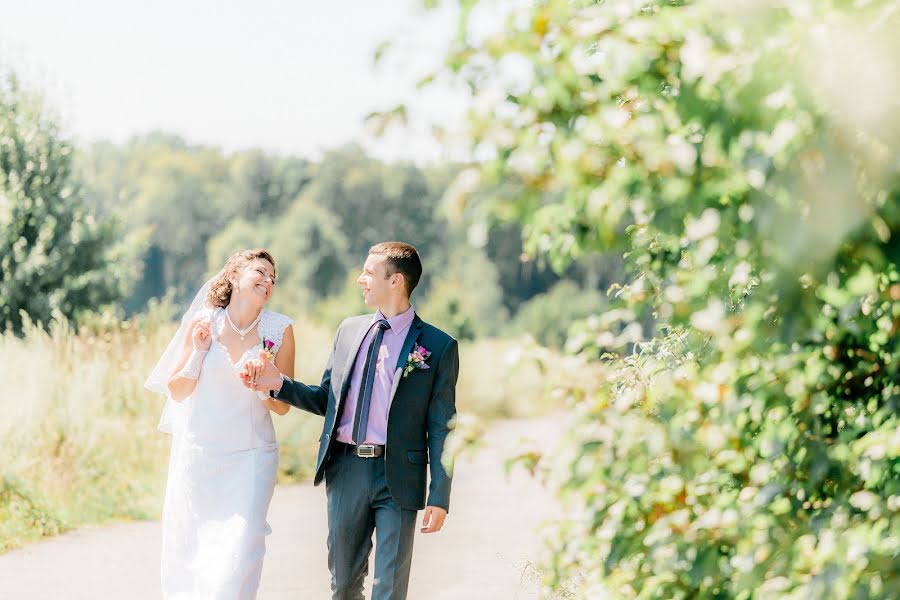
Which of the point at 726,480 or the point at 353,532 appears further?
the point at 353,532

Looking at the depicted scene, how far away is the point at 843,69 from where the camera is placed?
6.72 ft

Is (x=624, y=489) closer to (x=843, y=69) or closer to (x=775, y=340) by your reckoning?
(x=775, y=340)

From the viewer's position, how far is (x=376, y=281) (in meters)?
5.63

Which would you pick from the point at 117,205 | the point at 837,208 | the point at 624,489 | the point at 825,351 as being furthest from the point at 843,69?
the point at 117,205

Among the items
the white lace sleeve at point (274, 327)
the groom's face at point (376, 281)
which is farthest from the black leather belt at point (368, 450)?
the white lace sleeve at point (274, 327)

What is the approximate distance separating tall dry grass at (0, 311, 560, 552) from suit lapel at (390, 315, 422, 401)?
2.00 meters

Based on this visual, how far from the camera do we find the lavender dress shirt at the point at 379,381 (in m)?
5.50

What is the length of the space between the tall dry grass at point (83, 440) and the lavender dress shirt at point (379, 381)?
Answer: 6.67 ft

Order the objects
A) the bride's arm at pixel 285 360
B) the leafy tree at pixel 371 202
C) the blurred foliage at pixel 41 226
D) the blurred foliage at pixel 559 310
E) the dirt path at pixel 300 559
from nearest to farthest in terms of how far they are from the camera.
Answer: the bride's arm at pixel 285 360 < the dirt path at pixel 300 559 < the blurred foliage at pixel 41 226 < the blurred foliage at pixel 559 310 < the leafy tree at pixel 371 202

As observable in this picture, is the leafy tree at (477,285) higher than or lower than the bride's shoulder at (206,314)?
higher

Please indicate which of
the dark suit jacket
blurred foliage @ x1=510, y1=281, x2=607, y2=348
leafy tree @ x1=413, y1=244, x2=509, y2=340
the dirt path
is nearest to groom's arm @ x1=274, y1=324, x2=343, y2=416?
the dark suit jacket

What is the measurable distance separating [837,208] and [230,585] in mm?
4367

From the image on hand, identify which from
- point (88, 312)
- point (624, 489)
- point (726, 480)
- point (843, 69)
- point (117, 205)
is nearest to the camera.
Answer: point (843, 69)

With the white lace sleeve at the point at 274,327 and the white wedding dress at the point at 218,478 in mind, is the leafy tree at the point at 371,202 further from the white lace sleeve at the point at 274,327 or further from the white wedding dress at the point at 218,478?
the white wedding dress at the point at 218,478
